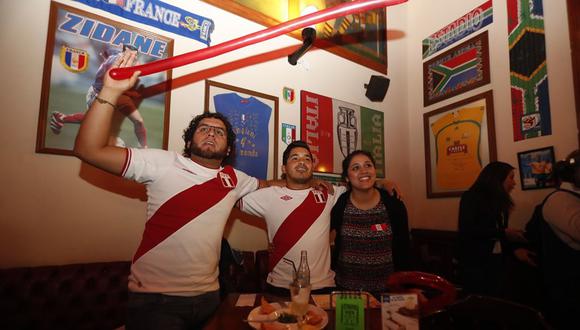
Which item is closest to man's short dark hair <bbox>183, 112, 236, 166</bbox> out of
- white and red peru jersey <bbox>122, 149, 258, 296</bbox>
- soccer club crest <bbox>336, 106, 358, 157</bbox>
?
white and red peru jersey <bbox>122, 149, 258, 296</bbox>

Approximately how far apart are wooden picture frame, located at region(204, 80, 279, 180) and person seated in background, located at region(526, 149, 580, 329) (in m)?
2.17

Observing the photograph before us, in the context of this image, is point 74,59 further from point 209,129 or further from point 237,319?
point 237,319

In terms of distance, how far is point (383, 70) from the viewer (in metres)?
4.00

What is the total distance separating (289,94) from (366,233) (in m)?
1.69

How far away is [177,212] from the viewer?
68.4 inches

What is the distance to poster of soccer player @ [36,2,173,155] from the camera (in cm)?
200

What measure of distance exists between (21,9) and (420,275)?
2.87m

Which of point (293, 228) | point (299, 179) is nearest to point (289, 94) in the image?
point (299, 179)

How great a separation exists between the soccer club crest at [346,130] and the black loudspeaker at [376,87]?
408 mm

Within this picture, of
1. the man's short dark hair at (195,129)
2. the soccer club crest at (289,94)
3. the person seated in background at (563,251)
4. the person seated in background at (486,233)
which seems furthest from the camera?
the soccer club crest at (289,94)

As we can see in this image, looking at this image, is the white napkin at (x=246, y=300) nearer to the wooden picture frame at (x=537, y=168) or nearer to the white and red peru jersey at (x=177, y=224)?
the white and red peru jersey at (x=177, y=224)

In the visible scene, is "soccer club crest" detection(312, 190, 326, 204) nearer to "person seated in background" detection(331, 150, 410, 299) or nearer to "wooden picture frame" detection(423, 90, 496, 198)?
"person seated in background" detection(331, 150, 410, 299)

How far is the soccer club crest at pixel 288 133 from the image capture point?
300 cm

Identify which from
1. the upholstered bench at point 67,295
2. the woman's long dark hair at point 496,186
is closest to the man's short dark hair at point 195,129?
the upholstered bench at point 67,295
